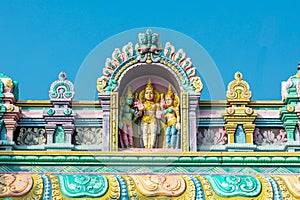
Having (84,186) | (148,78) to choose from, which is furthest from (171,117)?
(84,186)

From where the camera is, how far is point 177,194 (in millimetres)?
19875

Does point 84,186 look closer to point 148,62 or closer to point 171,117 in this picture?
point 171,117

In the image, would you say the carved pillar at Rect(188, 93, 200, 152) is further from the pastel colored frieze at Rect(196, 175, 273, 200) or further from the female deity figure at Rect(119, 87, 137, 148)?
the pastel colored frieze at Rect(196, 175, 273, 200)

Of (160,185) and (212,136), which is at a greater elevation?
(212,136)

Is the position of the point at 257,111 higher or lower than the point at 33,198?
higher

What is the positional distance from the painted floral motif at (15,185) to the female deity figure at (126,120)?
270cm

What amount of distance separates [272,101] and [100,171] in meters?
3.90

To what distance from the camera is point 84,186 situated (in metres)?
19.8

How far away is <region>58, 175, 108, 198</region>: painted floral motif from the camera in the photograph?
19734mm

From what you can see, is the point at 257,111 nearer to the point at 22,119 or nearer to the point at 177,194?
the point at 177,194

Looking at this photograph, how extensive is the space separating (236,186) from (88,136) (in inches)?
144

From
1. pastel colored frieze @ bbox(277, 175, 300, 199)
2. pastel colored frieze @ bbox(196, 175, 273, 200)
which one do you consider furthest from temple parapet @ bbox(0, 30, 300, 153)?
pastel colored frieze @ bbox(196, 175, 273, 200)

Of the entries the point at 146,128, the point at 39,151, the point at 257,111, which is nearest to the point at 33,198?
the point at 39,151

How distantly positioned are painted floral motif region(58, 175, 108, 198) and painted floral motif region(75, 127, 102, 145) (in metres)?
2.03
